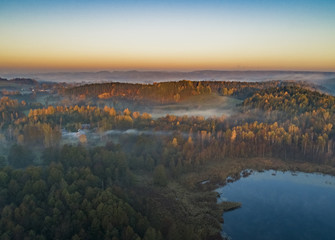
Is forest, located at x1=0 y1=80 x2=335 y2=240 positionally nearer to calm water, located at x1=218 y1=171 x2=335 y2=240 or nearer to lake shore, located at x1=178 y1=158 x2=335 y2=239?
lake shore, located at x1=178 y1=158 x2=335 y2=239

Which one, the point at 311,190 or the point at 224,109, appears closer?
the point at 311,190

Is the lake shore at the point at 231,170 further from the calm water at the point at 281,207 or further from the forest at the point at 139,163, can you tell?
the calm water at the point at 281,207

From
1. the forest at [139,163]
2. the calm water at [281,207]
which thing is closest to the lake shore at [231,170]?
the forest at [139,163]

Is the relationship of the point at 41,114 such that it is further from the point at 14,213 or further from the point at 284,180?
the point at 284,180

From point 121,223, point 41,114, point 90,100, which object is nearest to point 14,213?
point 121,223

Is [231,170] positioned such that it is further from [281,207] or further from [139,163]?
[139,163]

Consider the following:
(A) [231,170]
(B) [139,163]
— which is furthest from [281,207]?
(B) [139,163]

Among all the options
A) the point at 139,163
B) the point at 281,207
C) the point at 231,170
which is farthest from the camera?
the point at 231,170
